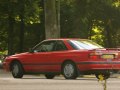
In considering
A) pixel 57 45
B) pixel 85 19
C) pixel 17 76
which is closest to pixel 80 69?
pixel 57 45

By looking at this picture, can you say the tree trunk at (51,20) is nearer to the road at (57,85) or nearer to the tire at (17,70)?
the tire at (17,70)

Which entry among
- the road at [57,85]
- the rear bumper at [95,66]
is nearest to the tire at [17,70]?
the rear bumper at [95,66]

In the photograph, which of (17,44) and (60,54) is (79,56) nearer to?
(60,54)

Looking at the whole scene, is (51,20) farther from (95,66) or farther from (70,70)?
(95,66)

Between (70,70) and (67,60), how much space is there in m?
0.48

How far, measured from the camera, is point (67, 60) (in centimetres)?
1958

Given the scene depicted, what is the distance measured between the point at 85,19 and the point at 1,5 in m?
8.05

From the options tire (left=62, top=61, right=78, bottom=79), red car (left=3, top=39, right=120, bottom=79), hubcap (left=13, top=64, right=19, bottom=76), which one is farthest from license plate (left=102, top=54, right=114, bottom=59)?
hubcap (left=13, top=64, right=19, bottom=76)

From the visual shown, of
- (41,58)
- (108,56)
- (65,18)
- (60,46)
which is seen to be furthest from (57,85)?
(65,18)

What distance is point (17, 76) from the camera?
21359 millimetres

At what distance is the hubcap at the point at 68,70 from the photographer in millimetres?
19234

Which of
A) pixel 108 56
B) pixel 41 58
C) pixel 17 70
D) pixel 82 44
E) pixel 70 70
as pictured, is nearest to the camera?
pixel 108 56

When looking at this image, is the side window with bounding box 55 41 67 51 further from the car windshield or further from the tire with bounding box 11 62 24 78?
the tire with bounding box 11 62 24 78

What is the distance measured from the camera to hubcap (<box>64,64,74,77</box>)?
19.2 meters
